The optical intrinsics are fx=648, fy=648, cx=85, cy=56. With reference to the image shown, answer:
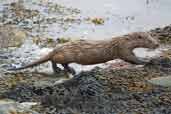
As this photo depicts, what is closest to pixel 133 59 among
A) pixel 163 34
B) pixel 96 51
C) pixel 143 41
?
pixel 143 41

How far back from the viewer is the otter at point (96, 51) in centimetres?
853

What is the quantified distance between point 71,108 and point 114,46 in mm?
2066

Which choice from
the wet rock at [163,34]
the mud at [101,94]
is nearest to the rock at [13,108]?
the mud at [101,94]

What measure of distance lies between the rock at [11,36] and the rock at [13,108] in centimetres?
410

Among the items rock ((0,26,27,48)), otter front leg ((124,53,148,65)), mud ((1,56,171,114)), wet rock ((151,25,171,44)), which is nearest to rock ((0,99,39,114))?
mud ((1,56,171,114))

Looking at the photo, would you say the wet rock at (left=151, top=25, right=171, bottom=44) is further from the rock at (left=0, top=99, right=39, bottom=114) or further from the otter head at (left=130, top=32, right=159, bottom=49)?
the rock at (left=0, top=99, right=39, bottom=114)

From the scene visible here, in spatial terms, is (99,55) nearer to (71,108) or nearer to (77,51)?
(77,51)

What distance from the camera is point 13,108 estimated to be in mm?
6527

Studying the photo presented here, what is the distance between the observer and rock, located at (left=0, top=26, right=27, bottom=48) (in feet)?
35.8

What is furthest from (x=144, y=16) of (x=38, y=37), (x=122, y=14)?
(x=38, y=37)

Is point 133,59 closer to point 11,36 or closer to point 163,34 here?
point 163,34

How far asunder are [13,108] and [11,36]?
5.01 metres

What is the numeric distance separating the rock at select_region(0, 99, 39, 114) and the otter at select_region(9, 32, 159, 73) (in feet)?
6.10

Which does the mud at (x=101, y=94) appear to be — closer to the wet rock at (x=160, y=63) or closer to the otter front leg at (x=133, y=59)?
the wet rock at (x=160, y=63)
